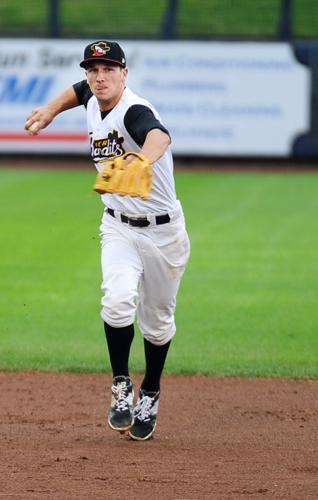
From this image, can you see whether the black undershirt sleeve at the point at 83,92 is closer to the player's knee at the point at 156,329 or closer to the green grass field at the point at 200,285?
the player's knee at the point at 156,329

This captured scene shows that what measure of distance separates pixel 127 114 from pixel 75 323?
3.57 metres

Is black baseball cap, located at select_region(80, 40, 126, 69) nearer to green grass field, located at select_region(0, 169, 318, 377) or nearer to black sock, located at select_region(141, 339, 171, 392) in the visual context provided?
black sock, located at select_region(141, 339, 171, 392)

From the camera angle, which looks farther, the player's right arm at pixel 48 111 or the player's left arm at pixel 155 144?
the player's right arm at pixel 48 111

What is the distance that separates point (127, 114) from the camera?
5621mm

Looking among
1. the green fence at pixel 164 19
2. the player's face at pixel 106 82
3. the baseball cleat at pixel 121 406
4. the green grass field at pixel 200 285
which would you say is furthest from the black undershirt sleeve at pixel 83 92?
the green fence at pixel 164 19

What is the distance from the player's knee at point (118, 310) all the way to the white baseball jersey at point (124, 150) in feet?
1.54

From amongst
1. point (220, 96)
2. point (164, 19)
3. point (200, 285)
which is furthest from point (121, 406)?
point (164, 19)

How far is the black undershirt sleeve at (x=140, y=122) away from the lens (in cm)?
547

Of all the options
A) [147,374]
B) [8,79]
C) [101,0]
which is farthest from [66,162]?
[147,374]

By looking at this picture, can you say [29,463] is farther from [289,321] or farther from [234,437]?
[289,321]

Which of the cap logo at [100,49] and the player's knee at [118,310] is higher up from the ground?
the cap logo at [100,49]

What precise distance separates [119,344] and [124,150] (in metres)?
0.99

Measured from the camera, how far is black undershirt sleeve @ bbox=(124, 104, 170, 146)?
547 centimetres

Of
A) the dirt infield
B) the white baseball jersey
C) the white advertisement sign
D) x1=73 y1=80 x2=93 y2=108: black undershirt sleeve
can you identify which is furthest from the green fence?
the white baseball jersey
